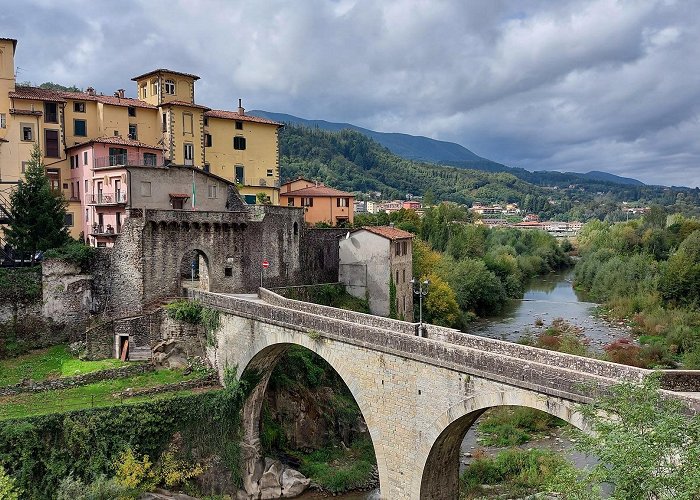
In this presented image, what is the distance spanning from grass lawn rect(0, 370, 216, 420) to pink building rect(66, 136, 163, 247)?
433 inches

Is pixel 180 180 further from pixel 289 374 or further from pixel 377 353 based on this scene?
pixel 377 353

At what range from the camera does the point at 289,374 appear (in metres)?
32.2

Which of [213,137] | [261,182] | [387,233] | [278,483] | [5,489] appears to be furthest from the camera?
[261,182]

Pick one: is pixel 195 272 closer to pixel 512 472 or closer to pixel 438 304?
pixel 438 304

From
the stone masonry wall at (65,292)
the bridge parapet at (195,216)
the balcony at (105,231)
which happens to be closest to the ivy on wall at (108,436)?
the stone masonry wall at (65,292)

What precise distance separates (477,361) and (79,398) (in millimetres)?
17640

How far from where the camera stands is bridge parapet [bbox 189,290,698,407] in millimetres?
14805

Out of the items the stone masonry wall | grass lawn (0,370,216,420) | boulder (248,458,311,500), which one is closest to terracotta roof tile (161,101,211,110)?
the stone masonry wall

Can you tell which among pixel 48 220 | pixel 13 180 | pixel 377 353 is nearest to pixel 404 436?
pixel 377 353

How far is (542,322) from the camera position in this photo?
193ft

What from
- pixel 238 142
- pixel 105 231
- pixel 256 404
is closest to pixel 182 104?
pixel 238 142

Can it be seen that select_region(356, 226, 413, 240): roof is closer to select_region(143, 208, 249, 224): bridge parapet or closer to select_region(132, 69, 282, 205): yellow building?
select_region(143, 208, 249, 224): bridge parapet

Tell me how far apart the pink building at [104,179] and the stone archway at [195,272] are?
490 centimetres

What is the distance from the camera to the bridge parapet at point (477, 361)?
48.6 ft
